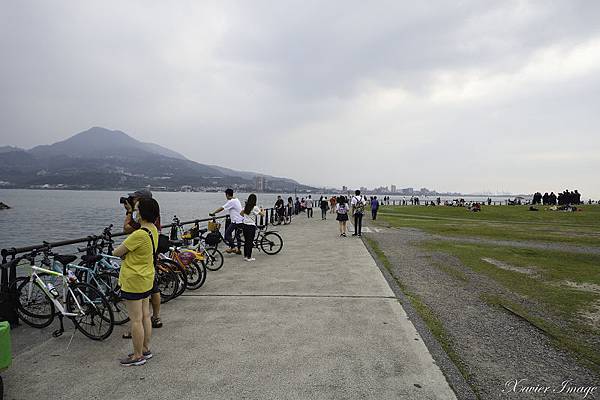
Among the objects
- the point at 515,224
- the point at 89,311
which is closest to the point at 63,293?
the point at 89,311

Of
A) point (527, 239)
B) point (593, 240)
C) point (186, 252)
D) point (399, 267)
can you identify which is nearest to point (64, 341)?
point (186, 252)

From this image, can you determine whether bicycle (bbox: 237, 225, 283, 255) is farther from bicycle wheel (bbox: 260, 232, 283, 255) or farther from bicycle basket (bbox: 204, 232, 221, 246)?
bicycle basket (bbox: 204, 232, 221, 246)

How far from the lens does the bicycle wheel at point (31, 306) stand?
4.90 meters

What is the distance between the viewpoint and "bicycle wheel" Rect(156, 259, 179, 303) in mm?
5934

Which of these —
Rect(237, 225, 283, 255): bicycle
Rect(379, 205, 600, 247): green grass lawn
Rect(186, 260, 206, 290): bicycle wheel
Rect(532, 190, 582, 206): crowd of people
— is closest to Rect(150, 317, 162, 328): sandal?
Rect(186, 260, 206, 290): bicycle wheel

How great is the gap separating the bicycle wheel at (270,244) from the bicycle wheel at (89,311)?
20.8 ft

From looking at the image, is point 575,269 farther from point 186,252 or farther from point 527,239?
point 186,252

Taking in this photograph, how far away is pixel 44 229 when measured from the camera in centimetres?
4194

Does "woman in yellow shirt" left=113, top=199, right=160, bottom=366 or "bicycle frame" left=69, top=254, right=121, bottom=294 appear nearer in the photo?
"woman in yellow shirt" left=113, top=199, right=160, bottom=366

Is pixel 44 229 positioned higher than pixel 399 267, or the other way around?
pixel 399 267

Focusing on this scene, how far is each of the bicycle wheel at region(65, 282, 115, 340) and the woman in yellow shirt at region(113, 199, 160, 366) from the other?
2.69 ft

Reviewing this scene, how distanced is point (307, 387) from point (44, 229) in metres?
49.6

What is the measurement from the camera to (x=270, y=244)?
10.8 metres

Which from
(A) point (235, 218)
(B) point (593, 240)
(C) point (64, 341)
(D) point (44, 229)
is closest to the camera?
(C) point (64, 341)
